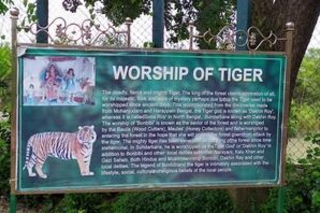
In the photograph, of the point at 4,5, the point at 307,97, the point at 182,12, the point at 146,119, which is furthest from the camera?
the point at 182,12

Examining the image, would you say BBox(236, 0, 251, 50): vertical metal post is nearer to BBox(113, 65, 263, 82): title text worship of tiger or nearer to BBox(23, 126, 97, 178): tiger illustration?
BBox(113, 65, 263, 82): title text worship of tiger

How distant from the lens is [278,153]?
11.6 ft

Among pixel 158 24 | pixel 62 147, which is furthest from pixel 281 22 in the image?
pixel 62 147

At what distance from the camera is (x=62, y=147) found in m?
3.13

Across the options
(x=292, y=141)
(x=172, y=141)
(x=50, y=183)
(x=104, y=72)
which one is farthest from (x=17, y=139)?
(x=292, y=141)

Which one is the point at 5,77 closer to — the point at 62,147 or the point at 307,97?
the point at 62,147

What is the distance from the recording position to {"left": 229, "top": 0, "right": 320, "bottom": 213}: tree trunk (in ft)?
14.0

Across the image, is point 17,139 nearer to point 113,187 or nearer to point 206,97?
point 113,187

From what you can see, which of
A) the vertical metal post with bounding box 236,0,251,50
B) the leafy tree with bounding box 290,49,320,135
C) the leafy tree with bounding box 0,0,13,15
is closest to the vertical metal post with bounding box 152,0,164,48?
the vertical metal post with bounding box 236,0,251,50

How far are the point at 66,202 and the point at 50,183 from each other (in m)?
1.55

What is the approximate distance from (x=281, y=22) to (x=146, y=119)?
159 centimetres

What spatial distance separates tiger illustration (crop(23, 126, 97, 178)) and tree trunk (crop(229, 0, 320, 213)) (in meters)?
1.55

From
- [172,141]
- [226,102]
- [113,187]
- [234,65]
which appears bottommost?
[113,187]

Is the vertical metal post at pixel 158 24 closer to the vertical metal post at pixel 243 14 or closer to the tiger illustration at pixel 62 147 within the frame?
the vertical metal post at pixel 243 14
